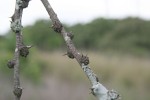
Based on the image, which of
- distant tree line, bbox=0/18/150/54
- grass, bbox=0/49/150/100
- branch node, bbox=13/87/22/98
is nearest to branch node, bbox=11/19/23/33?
branch node, bbox=13/87/22/98

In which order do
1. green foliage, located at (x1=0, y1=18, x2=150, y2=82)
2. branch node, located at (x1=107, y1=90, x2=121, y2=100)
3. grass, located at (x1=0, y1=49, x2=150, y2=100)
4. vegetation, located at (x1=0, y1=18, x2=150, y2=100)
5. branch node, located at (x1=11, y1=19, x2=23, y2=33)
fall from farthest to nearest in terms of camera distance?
1. green foliage, located at (x1=0, y1=18, x2=150, y2=82)
2. grass, located at (x1=0, y1=49, x2=150, y2=100)
3. vegetation, located at (x1=0, y1=18, x2=150, y2=100)
4. branch node, located at (x1=11, y1=19, x2=23, y2=33)
5. branch node, located at (x1=107, y1=90, x2=121, y2=100)

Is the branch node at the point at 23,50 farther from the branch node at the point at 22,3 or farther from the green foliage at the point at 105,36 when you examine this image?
the green foliage at the point at 105,36

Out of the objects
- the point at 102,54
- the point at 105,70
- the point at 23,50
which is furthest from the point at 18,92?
the point at 102,54

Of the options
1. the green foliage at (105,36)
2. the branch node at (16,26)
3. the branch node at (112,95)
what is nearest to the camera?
the branch node at (112,95)

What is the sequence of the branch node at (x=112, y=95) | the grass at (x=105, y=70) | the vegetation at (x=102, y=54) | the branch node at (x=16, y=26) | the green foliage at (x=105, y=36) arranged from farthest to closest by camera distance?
the green foliage at (x=105, y=36)
the grass at (x=105, y=70)
the vegetation at (x=102, y=54)
the branch node at (x=16, y=26)
the branch node at (x=112, y=95)

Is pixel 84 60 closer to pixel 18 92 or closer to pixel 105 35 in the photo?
pixel 18 92

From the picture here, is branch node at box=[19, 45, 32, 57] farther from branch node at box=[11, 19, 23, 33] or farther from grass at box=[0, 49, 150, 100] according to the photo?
grass at box=[0, 49, 150, 100]

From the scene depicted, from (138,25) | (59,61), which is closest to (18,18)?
(59,61)

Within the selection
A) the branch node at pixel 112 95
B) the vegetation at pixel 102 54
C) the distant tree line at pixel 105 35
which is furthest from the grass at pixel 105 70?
the branch node at pixel 112 95
